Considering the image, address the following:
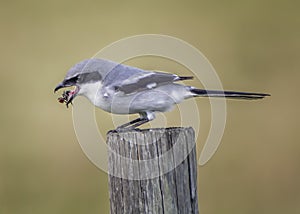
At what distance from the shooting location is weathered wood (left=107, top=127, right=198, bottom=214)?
8.97 feet

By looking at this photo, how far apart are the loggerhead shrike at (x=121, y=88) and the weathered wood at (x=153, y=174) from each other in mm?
711

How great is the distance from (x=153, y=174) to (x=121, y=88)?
856mm

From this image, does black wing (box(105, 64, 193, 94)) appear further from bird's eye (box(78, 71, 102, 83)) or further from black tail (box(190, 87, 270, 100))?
black tail (box(190, 87, 270, 100))

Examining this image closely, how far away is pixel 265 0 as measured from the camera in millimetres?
8242

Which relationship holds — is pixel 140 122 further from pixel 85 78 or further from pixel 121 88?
pixel 85 78

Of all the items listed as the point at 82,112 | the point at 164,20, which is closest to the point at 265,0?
the point at 164,20

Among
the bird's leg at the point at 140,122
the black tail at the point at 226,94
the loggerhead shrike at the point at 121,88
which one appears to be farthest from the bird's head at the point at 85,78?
the black tail at the point at 226,94

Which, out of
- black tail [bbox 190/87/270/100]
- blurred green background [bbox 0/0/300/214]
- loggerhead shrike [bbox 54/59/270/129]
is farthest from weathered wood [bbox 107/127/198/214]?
blurred green background [bbox 0/0/300/214]

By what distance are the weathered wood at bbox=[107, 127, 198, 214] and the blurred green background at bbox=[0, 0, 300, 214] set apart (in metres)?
3.31

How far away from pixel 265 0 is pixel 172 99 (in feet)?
16.1

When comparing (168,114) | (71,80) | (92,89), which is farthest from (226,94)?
(168,114)

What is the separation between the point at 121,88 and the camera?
11.5 feet

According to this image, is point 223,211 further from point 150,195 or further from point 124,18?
point 150,195

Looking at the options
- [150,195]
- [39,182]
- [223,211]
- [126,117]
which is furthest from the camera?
[39,182]
